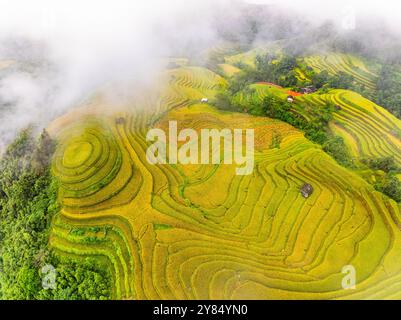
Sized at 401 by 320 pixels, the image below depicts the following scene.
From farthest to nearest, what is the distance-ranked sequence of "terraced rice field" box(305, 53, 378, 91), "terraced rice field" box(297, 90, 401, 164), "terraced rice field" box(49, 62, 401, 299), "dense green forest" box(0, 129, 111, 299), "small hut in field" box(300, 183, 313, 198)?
"terraced rice field" box(305, 53, 378, 91) < "terraced rice field" box(297, 90, 401, 164) < "small hut in field" box(300, 183, 313, 198) < "dense green forest" box(0, 129, 111, 299) < "terraced rice field" box(49, 62, 401, 299)

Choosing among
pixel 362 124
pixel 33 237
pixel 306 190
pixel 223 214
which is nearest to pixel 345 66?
pixel 362 124

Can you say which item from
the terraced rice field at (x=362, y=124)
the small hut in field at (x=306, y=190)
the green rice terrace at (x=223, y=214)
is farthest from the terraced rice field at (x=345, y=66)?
the small hut in field at (x=306, y=190)

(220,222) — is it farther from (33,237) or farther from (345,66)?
(345,66)

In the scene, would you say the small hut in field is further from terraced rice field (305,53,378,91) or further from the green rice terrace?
terraced rice field (305,53,378,91)

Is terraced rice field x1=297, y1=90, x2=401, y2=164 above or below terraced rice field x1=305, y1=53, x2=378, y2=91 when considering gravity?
below

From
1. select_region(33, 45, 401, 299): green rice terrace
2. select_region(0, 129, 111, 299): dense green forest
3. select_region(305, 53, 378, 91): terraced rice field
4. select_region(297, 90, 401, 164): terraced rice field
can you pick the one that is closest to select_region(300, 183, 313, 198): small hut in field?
select_region(33, 45, 401, 299): green rice terrace
